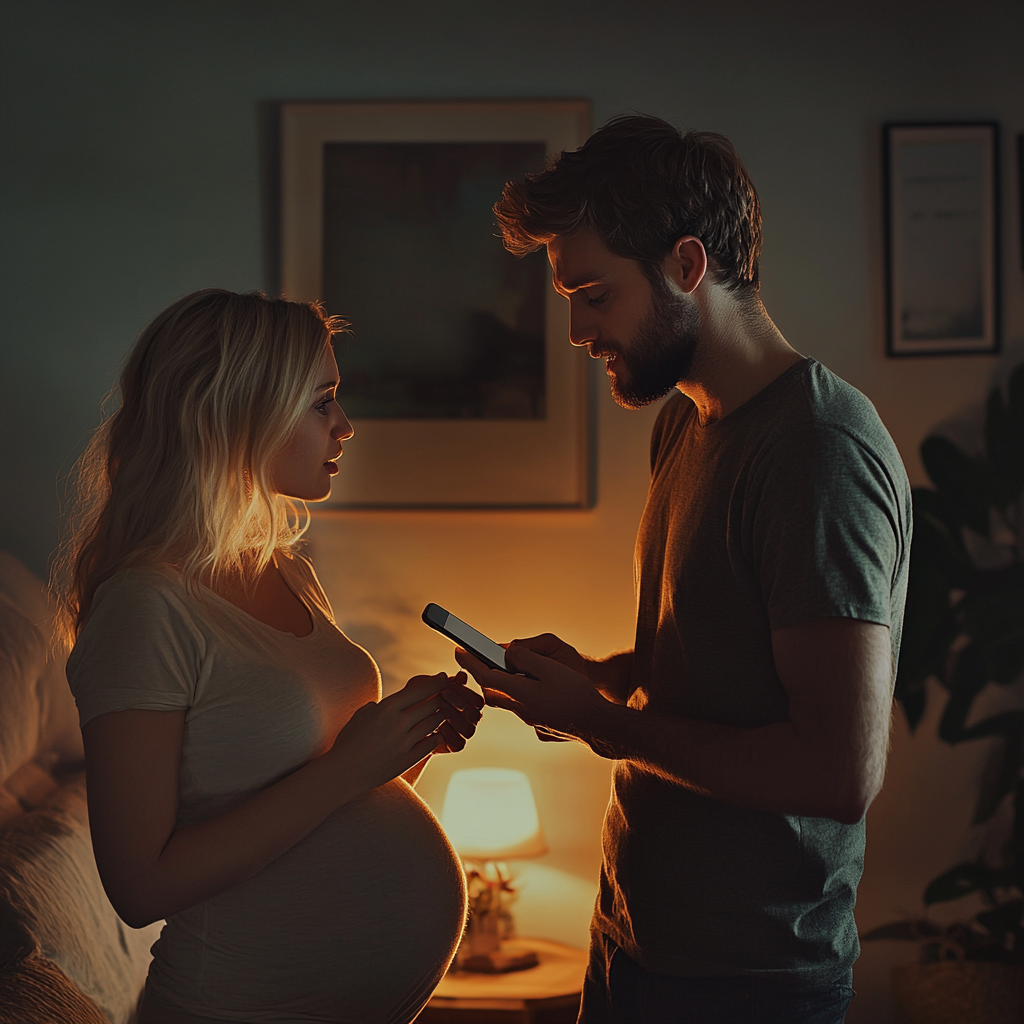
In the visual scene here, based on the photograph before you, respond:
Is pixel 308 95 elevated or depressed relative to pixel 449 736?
elevated

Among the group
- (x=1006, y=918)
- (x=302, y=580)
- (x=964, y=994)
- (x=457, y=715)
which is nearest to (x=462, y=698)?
(x=457, y=715)

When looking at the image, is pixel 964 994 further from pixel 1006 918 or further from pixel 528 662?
pixel 528 662

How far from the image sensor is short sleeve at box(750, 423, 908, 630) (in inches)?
33.4

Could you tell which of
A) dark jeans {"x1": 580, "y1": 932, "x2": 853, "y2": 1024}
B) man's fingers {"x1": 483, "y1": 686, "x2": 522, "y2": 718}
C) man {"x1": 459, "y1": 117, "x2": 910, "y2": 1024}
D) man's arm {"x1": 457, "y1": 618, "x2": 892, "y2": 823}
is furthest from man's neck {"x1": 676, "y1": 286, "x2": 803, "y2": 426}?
dark jeans {"x1": 580, "y1": 932, "x2": 853, "y2": 1024}

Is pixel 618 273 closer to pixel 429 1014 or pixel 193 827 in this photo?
pixel 193 827

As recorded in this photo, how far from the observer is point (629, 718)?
3.33 ft

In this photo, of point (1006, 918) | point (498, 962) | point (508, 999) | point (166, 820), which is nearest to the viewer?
point (166, 820)

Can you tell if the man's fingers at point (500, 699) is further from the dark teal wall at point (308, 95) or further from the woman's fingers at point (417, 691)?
the dark teal wall at point (308, 95)

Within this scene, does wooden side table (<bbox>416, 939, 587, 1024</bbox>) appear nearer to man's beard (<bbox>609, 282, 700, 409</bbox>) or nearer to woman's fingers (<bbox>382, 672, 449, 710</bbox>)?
woman's fingers (<bbox>382, 672, 449, 710</bbox>)

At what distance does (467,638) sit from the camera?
1.16 m

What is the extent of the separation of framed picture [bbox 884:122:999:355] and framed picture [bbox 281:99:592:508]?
84 cm

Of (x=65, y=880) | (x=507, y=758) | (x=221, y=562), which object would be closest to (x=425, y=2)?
(x=221, y=562)

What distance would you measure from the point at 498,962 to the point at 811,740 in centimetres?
138

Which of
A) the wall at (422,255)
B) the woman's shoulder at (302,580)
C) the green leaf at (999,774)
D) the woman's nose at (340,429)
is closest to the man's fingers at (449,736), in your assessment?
the woman's shoulder at (302,580)
